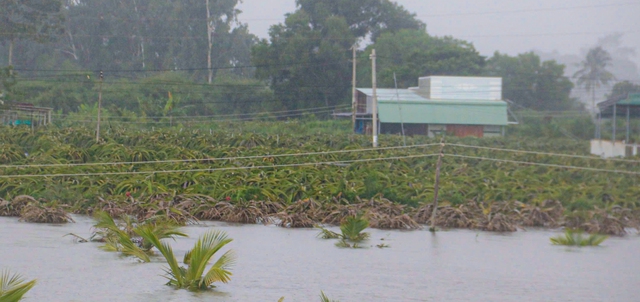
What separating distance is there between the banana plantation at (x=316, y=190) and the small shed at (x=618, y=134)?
49 cm

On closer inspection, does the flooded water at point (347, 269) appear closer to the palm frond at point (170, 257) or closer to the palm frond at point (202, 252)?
the palm frond at point (170, 257)

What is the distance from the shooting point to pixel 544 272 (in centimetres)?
1675

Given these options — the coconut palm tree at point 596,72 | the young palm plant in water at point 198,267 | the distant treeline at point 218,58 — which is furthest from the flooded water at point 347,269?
the coconut palm tree at point 596,72

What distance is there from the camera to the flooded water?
43.1 feet

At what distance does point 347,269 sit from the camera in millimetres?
15898

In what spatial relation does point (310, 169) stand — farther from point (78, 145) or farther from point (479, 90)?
point (479, 90)

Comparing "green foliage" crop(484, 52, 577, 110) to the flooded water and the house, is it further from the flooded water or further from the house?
the flooded water

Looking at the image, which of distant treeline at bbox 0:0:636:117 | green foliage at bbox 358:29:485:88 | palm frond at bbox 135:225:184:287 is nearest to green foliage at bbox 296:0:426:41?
distant treeline at bbox 0:0:636:117

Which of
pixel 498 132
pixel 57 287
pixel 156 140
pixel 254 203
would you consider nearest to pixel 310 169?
pixel 254 203

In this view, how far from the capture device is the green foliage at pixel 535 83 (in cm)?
5142

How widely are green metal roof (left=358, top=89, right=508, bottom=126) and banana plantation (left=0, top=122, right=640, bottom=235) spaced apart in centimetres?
1880

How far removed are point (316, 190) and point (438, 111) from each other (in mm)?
26734

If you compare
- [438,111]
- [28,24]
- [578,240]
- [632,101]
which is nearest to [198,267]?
[578,240]

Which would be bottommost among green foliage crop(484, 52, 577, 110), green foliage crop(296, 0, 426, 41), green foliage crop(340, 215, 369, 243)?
green foliage crop(340, 215, 369, 243)
